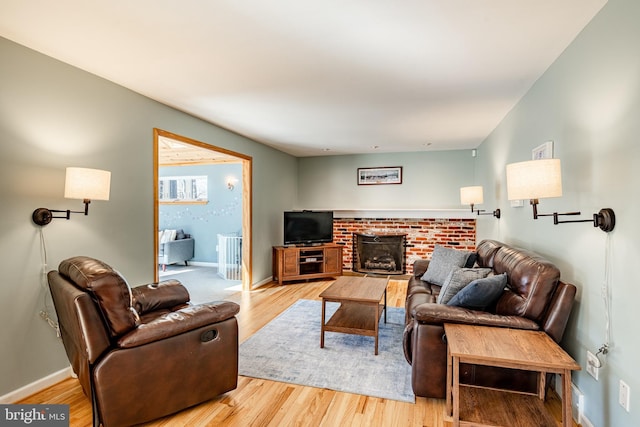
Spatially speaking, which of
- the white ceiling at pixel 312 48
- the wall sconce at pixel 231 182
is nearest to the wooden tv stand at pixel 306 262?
the wall sconce at pixel 231 182

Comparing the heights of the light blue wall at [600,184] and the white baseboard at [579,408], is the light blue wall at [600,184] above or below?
above

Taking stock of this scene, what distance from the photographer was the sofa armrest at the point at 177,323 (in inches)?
67.4

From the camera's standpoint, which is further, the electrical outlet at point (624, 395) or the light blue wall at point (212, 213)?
the light blue wall at point (212, 213)

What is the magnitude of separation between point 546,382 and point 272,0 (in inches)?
105

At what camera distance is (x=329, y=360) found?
267cm

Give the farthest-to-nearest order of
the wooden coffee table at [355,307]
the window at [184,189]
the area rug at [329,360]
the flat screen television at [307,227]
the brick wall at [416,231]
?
the window at [184,189] < the brick wall at [416,231] < the flat screen television at [307,227] < the wooden coffee table at [355,307] < the area rug at [329,360]

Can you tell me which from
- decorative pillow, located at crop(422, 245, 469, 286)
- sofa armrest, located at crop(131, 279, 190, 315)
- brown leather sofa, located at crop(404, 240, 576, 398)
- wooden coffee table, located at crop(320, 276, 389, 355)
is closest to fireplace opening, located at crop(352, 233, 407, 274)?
decorative pillow, located at crop(422, 245, 469, 286)

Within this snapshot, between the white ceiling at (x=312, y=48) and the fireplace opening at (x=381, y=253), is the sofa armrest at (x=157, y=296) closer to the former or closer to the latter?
the white ceiling at (x=312, y=48)

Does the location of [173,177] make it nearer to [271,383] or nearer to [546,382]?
[271,383]

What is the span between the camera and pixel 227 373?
82.0 inches

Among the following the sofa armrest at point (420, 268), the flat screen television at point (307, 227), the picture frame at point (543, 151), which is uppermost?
the picture frame at point (543, 151)

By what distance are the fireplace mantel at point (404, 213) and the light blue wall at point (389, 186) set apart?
0.09 m

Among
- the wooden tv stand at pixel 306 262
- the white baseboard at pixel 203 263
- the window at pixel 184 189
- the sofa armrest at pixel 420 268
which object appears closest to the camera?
the sofa armrest at pixel 420 268

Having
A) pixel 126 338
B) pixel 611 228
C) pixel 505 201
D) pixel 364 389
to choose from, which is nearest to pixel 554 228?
pixel 611 228
